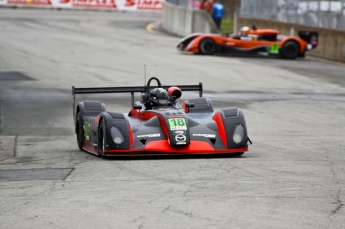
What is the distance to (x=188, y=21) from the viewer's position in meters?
40.9

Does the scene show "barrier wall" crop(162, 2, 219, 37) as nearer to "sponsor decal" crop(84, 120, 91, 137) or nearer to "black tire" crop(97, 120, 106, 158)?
"sponsor decal" crop(84, 120, 91, 137)

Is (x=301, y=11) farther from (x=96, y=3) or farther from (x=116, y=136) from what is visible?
(x=96, y=3)

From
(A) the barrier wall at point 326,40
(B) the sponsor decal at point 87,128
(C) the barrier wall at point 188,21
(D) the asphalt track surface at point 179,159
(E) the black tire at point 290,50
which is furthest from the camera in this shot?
(C) the barrier wall at point 188,21

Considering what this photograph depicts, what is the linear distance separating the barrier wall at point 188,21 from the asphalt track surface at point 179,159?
9819mm

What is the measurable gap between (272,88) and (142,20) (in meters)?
28.1

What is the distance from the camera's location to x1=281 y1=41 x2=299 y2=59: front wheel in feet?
99.9

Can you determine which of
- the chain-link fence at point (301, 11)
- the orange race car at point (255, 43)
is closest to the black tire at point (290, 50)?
the orange race car at point (255, 43)

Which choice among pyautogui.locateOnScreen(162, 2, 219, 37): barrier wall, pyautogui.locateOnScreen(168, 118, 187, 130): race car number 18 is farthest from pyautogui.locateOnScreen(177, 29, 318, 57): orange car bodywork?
pyautogui.locateOnScreen(168, 118, 187, 130): race car number 18

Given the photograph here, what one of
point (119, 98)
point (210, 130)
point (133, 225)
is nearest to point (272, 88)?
point (119, 98)

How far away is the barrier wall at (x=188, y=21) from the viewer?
40.2m

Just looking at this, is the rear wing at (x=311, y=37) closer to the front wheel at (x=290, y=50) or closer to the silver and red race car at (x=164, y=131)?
the front wheel at (x=290, y=50)

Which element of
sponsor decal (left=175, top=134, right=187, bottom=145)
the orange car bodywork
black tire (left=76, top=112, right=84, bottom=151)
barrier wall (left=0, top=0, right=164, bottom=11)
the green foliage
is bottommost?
the green foliage

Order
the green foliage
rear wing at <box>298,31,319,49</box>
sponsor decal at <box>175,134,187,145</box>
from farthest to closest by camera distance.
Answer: the green foliage, rear wing at <box>298,31,319,49</box>, sponsor decal at <box>175,134,187,145</box>

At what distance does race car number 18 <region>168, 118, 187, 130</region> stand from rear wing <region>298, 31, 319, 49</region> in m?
19.3
